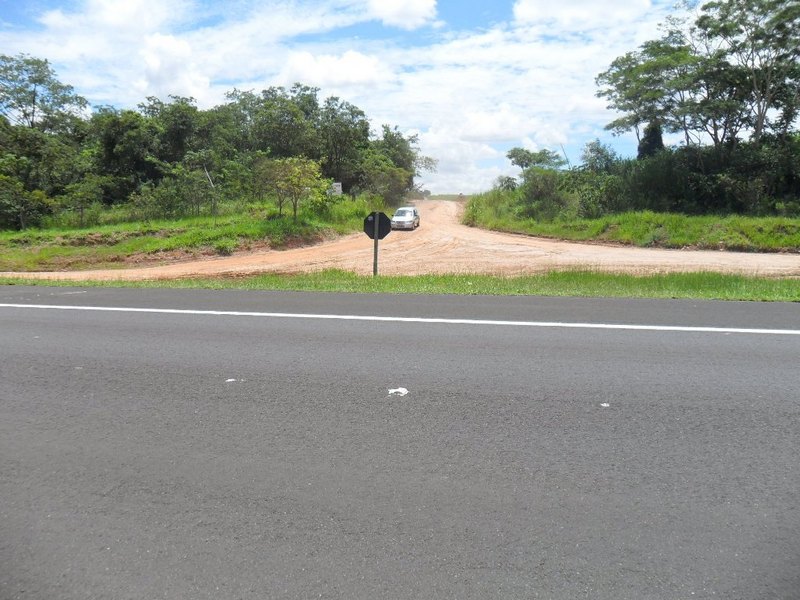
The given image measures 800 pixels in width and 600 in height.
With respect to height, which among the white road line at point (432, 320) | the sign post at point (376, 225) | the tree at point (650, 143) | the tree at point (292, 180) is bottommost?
the white road line at point (432, 320)

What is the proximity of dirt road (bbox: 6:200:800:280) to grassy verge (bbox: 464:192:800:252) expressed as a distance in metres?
1.35

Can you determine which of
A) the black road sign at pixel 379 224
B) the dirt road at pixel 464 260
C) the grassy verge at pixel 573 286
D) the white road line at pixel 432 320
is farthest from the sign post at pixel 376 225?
the dirt road at pixel 464 260

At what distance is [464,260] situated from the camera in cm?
2758

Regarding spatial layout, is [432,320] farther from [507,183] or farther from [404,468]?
[507,183]

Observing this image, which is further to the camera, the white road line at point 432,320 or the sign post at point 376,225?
the sign post at point 376,225

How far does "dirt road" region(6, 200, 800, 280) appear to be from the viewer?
75.2 ft

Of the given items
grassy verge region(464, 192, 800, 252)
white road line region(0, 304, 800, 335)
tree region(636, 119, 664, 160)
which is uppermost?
tree region(636, 119, 664, 160)

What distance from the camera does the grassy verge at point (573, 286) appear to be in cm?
1154

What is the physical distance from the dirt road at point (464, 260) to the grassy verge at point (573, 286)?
5304mm

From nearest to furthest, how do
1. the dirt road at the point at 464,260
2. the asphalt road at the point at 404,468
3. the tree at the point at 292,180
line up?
1. the asphalt road at the point at 404,468
2. the dirt road at the point at 464,260
3. the tree at the point at 292,180

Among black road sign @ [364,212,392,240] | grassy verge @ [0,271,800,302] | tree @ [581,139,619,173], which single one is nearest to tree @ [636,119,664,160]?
tree @ [581,139,619,173]

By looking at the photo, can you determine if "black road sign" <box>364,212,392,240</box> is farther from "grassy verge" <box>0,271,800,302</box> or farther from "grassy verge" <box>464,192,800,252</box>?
"grassy verge" <box>464,192,800,252</box>

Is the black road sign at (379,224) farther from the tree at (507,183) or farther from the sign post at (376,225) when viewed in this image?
the tree at (507,183)

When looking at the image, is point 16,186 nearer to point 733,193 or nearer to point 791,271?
point 791,271
